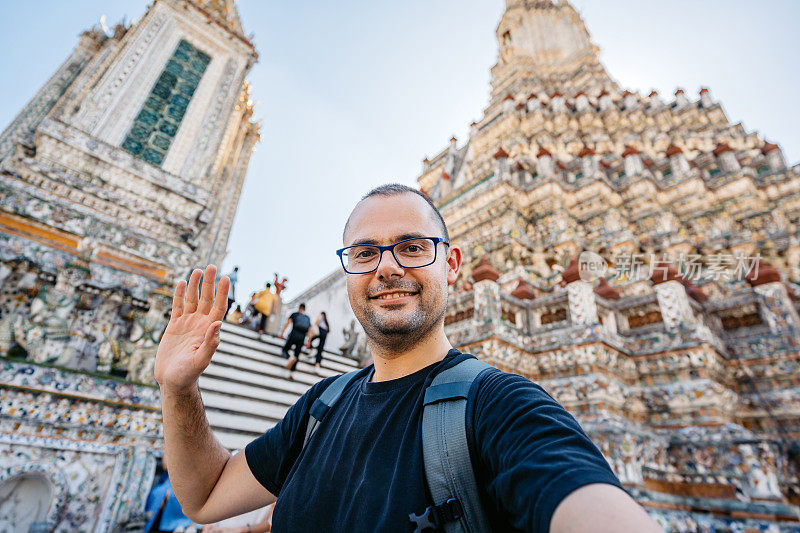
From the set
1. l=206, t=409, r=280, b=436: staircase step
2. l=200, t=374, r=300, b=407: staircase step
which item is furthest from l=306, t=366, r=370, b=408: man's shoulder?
l=200, t=374, r=300, b=407: staircase step

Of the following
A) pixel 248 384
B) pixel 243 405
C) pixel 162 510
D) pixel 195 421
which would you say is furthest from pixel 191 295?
pixel 248 384

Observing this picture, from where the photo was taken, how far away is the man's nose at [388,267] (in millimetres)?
1217

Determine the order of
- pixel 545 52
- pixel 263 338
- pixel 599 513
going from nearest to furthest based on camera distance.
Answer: pixel 599 513 < pixel 263 338 < pixel 545 52

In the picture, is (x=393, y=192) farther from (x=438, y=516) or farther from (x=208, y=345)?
(x=438, y=516)

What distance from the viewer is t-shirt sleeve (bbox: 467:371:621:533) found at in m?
0.62

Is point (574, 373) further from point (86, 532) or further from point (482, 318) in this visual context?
point (86, 532)

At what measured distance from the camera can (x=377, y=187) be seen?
4.72ft

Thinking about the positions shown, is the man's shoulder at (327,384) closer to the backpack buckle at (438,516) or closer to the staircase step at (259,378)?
the backpack buckle at (438,516)

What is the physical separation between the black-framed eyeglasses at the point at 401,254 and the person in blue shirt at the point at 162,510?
2795mm

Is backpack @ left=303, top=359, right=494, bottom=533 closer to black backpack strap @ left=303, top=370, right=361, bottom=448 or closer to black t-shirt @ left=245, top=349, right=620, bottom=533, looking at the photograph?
black t-shirt @ left=245, top=349, right=620, bottom=533

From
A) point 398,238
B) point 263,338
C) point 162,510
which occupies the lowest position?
point 162,510

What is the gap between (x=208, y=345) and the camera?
1.21 meters

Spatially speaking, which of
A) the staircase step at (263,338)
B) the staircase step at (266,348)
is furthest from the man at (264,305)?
the staircase step at (266,348)

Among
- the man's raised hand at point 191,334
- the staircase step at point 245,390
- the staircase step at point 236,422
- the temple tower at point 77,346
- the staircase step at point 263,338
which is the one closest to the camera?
the man's raised hand at point 191,334
